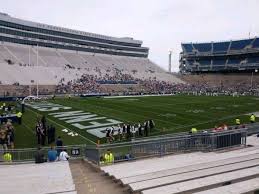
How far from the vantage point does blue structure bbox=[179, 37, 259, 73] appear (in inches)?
3686

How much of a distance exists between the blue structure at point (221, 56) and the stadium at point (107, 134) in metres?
11.2

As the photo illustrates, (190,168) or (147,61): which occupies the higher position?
(147,61)

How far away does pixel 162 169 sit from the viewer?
909cm

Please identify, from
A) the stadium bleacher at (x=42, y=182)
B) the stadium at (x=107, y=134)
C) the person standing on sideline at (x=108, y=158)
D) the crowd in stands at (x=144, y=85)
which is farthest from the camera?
the crowd in stands at (x=144, y=85)

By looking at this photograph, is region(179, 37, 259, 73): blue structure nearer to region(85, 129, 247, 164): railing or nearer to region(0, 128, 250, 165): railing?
region(85, 129, 247, 164): railing

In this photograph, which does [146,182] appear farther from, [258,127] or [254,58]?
[254,58]

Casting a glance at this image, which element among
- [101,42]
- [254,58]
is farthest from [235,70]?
[101,42]

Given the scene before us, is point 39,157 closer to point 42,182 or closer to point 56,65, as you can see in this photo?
point 42,182

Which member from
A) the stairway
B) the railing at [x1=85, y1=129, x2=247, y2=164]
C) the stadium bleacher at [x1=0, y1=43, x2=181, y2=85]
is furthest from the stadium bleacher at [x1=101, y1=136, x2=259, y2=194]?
the stadium bleacher at [x1=0, y1=43, x2=181, y2=85]

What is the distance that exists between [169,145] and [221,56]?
93447 millimetres

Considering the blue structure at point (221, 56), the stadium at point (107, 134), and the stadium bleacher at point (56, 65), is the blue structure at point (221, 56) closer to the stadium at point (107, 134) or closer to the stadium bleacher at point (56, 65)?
the stadium at point (107, 134)

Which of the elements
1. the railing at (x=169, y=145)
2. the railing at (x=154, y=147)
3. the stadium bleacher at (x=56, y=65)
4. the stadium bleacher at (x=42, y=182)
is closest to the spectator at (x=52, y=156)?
the railing at (x=154, y=147)

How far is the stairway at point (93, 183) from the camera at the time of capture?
739cm

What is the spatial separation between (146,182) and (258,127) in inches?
530
